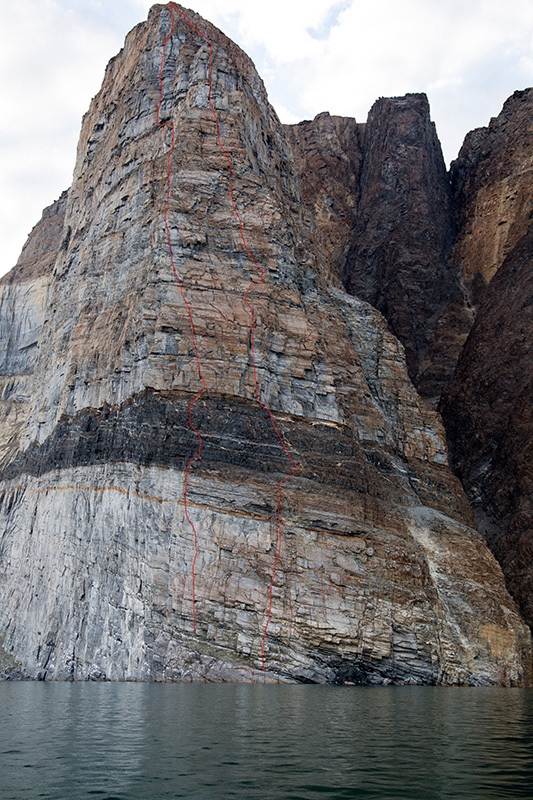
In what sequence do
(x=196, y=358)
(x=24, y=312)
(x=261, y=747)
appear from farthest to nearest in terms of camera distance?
1. (x=24, y=312)
2. (x=196, y=358)
3. (x=261, y=747)

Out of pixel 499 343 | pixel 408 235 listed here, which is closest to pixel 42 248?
pixel 408 235

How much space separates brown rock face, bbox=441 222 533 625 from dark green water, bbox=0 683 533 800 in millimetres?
19208

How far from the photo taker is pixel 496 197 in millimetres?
65625

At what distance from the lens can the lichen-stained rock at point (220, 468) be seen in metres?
33.7

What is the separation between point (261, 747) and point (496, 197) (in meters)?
57.5

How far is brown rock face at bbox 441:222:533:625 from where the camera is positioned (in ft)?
147

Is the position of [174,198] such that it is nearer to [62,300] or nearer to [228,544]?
[62,300]

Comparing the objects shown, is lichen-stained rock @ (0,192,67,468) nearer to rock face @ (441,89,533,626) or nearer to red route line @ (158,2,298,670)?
red route line @ (158,2,298,670)

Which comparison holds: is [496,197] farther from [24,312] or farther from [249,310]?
[24,312]

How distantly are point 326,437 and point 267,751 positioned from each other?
24173mm

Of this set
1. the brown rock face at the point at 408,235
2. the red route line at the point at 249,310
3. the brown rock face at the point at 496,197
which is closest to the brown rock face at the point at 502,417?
the brown rock face at the point at 496,197

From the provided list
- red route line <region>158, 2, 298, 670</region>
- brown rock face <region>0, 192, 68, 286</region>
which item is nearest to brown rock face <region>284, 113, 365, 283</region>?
brown rock face <region>0, 192, 68, 286</region>

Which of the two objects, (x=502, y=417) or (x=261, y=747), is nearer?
(x=261, y=747)

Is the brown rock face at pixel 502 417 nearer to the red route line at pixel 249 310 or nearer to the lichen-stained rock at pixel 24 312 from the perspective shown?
the red route line at pixel 249 310
